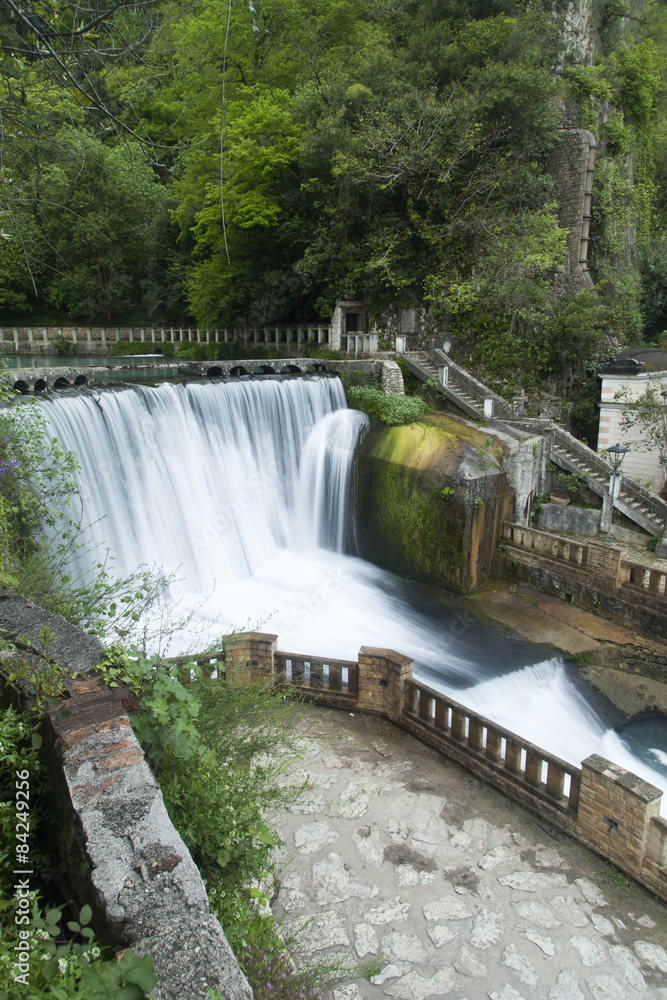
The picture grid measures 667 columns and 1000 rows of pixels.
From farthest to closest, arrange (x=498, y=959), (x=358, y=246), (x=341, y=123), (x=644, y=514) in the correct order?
(x=358, y=246)
(x=341, y=123)
(x=644, y=514)
(x=498, y=959)

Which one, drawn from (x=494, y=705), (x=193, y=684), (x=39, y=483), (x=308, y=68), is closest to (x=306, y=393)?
(x=39, y=483)

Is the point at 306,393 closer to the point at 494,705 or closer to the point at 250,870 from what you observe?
the point at 494,705

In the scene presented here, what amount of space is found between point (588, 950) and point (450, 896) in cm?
118

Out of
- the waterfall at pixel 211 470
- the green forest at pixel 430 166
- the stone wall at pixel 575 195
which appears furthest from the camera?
the stone wall at pixel 575 195

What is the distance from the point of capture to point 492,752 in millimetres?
7273

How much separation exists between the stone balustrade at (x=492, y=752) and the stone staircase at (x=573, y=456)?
30.3ft

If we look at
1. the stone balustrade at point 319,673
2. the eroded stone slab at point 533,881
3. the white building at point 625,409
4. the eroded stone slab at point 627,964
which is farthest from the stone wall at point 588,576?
the eroded stone slab at point 627,964

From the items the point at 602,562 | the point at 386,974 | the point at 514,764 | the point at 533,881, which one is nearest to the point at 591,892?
the point at 533,881

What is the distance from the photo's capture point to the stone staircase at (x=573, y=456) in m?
15.3

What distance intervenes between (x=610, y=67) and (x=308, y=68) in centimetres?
1120

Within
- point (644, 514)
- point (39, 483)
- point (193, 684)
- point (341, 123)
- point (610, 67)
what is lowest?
point (644, 514)

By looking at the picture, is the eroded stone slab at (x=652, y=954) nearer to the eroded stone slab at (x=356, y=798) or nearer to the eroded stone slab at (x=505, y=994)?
the eroded stone slab at (x=505, y=994)

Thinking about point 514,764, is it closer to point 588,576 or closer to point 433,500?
point 588,576

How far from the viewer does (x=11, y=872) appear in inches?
129
